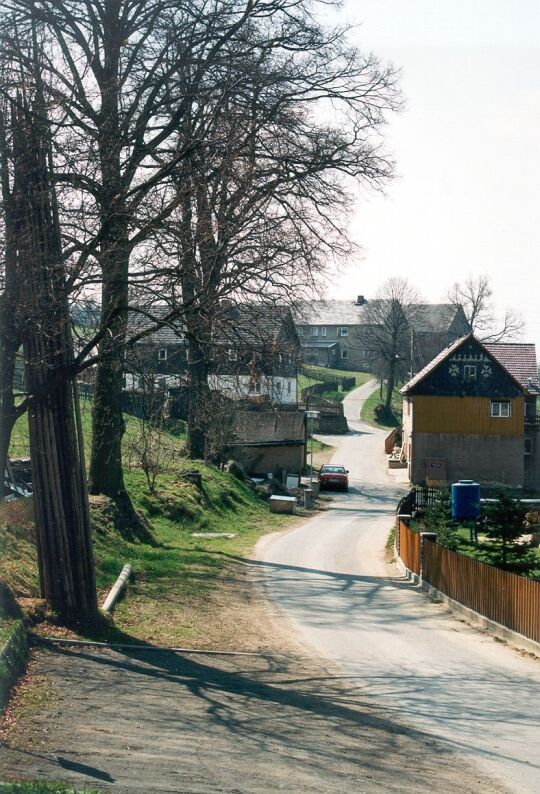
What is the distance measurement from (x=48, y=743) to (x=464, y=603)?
1202 cm

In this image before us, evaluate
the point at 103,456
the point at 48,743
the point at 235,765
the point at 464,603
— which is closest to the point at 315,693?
the point at 235,765

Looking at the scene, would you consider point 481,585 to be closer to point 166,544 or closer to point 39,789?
point 166,544

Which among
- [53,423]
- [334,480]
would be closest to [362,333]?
[334,480]

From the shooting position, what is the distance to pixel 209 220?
16.0 meters

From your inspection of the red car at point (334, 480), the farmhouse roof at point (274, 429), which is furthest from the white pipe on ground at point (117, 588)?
the red car at point (334, 480)

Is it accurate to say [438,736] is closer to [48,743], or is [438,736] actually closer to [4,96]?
[48,743]

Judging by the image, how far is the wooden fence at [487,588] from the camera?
50.6 feet

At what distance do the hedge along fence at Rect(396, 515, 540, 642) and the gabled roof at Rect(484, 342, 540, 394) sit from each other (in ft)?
106

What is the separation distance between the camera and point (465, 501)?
1224 inches

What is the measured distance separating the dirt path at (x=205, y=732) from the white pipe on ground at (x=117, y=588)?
2595 mm

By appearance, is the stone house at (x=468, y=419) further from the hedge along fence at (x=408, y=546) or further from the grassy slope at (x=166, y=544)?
the hedge along fence at (x=408, y=546)

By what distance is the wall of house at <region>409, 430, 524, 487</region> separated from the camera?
170 ft

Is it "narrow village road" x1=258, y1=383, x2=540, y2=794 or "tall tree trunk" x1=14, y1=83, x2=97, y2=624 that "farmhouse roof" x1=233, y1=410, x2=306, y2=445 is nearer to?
"narrow village road" x1=258, y1=383, x2=540, y2=794

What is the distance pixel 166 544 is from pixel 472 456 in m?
30.0
